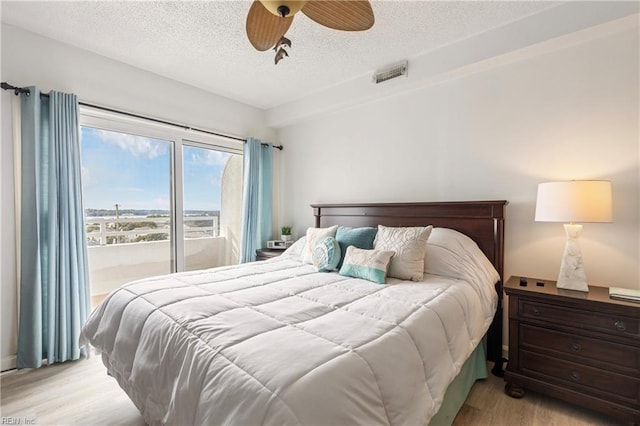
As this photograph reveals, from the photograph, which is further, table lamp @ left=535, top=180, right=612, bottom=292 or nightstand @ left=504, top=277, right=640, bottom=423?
table lamp @ left=535, top=180, right=612, bottom=292

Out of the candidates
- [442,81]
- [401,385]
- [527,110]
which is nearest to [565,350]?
[401,385]

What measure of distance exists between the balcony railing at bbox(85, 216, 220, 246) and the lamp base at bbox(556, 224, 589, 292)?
3.43 metres

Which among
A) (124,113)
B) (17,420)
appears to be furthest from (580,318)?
(124,113)

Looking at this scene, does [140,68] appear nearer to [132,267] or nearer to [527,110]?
[132,267]

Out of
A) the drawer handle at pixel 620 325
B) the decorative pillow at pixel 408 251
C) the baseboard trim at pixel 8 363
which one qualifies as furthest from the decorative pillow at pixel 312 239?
the baseboard trim at pixel 8 363

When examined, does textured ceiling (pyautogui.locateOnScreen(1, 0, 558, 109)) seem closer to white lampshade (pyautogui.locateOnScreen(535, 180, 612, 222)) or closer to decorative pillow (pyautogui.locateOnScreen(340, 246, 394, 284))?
white lampshade (pyautogui.locateOnScreen(535, 180, 612, 222))

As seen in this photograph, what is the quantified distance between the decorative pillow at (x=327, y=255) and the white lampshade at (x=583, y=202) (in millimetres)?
1488

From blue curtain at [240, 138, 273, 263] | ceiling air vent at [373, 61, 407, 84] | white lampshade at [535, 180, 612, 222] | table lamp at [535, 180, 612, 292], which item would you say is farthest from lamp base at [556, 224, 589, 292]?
blue curtain at [240, 138, 273, 263]

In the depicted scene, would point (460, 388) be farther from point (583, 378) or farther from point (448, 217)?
point (448, 217)

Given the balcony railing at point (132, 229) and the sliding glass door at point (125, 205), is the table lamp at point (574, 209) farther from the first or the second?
the sliding glass door at point (125, 205)

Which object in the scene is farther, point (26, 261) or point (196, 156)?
point (196, 156)

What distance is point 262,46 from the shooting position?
1797 mm

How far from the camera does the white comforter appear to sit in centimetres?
92

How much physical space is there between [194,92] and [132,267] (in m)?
2.00
